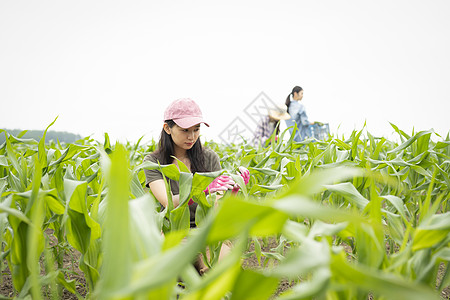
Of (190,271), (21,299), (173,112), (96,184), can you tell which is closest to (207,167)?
(173,112)

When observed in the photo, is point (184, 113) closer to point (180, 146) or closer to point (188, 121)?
point (188, 121)

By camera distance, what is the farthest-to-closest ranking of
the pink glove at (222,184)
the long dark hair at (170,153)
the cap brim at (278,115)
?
the cap brim at (278,115) < the long dark hair at (170,153) < the pink glove at (222,184)

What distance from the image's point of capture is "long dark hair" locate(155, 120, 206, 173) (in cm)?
153

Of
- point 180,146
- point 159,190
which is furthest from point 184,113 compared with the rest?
point 159,190

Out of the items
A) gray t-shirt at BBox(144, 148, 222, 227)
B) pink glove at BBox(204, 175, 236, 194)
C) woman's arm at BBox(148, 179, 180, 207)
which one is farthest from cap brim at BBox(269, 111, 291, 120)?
pink glove at BBox(204, 175, 236, 194)

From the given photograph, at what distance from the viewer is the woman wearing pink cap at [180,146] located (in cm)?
137

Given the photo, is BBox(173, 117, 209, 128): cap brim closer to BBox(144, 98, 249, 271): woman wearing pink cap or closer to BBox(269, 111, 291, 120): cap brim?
BBox(144, 98, 249, 271): woman wearing pink cap

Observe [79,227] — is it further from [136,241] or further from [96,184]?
[96,184]

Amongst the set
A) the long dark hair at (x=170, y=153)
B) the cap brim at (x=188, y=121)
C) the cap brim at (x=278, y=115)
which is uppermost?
the cap brim at (x=278, y=115)

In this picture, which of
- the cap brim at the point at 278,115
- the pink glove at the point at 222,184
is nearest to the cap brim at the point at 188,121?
the pink glove at the point at 222,184

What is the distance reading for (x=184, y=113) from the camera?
142 cm

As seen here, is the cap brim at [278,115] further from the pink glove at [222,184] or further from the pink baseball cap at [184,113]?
the pink glove at [222,184]

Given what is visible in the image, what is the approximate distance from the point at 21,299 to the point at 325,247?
558 millimetres

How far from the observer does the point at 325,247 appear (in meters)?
0.40
